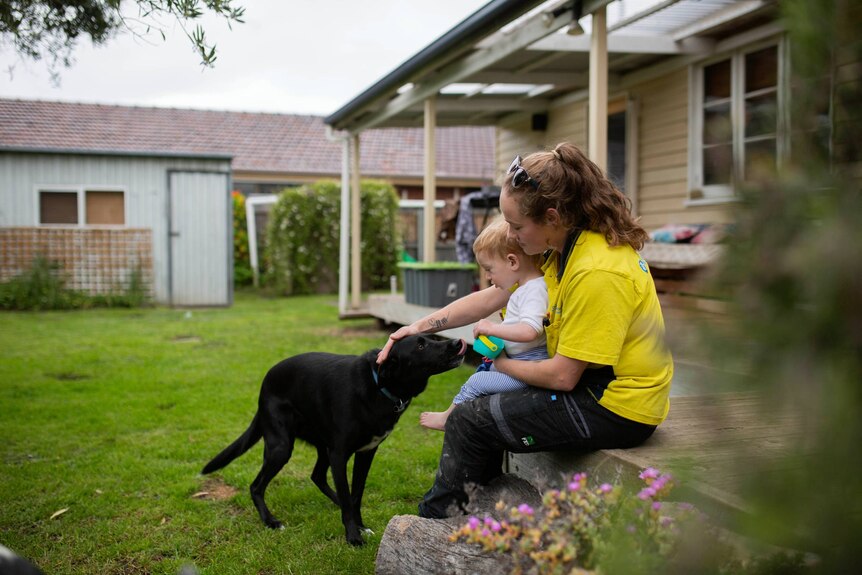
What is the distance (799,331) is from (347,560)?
2.54 metres

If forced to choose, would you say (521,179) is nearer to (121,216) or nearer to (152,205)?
(152,205)

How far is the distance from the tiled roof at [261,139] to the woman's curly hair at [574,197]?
21.1 meters

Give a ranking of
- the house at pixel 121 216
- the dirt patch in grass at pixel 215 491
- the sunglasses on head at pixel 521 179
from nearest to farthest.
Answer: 1. the sunglasses on head at pixel 521 179
2. the dirt patch in grass at pixel 215 491
3. the house at pixel 121 216

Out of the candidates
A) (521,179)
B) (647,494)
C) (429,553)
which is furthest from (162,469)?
(647,494)

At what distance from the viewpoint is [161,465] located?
181 inches

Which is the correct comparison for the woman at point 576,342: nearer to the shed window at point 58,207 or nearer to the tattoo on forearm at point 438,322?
the tattoo on forearm at point 438,322

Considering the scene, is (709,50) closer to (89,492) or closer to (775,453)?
(89,492)

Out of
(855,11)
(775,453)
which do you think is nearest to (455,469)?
(775,453)

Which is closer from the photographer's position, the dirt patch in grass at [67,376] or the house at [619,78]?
the house at [619,78]

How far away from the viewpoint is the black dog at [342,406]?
335 centimetres

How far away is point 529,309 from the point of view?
290cm

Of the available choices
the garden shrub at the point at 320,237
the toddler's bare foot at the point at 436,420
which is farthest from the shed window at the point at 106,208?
the toddler's bare foot at the point at 436,420

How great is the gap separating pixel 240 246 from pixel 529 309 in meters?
17.9

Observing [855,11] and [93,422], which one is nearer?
[855,11]
